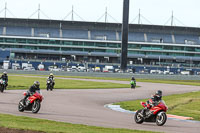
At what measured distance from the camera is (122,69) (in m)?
99.9

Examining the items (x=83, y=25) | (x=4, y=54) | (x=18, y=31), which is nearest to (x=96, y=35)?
(x=83, y=25)

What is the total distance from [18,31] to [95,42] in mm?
27968

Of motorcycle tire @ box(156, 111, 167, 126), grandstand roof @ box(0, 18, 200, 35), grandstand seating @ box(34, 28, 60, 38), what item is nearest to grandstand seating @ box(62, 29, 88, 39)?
grandstand roof @ box(0, 18, 200, 35)

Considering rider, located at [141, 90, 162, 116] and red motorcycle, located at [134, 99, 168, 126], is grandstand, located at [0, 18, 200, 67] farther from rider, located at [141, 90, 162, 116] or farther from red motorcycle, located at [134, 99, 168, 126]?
red motorcycle, located at [134, 99, 168, 126]

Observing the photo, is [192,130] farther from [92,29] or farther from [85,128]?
[92,29]

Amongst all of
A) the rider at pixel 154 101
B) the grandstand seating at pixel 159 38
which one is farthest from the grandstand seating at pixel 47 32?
the rider at pixel 154 101

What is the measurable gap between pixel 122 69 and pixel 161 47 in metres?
49.0

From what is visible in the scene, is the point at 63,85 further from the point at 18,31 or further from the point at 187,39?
the point at 187,39

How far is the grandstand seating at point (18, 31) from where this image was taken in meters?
146

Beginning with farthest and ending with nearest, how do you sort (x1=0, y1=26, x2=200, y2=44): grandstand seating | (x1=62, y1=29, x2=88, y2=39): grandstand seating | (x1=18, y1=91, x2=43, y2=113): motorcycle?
(x1=62, y1=29, x2=88, y2=39): grandstand seating
(x1=0, y1=26, x2=200, y2=44): grandstand seating
(x1=18, y1=91, x2=43, y2=113): motorcycle

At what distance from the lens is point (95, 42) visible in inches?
5669

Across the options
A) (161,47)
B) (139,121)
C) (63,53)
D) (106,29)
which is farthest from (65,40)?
(139,121)

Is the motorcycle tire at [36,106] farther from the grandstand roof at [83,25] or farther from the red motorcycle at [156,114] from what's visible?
the grandstand roof at [83,25]

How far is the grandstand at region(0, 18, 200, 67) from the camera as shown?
14300 cm
